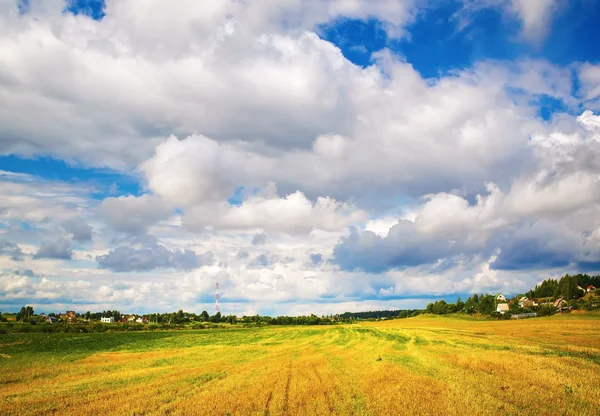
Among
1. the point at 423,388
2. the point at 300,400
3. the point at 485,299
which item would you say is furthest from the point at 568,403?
the point at 485,299

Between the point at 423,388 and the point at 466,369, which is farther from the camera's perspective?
the point at 466,369

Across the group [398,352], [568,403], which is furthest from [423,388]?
[398,352]

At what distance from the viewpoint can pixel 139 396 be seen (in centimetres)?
2317

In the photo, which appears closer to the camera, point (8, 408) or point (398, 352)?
point (8, 408)

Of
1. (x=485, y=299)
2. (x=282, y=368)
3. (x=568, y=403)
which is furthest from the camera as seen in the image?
(x=485, y=299)

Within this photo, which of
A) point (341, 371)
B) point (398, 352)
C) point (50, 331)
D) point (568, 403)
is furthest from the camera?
point (50, 331)

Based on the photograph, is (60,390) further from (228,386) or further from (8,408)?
(228,386)

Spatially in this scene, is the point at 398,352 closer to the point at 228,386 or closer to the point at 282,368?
the point at 282,368

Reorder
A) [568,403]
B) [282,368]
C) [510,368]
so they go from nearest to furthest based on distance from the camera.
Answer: [568,403]
[510,368]
[282,368]

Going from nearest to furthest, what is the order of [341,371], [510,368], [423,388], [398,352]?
1. [423,388]
2. [510,368]
3. [341,371]
4. [398,352]

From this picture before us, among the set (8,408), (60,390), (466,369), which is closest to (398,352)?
(466,369)

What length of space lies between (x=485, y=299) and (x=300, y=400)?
154 metres

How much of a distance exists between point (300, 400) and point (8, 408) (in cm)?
1620

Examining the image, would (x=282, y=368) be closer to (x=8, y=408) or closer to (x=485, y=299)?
(x=8, y=408)
